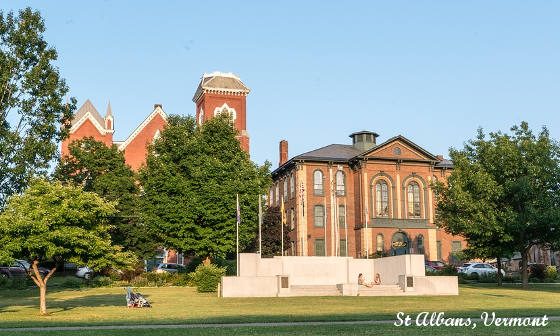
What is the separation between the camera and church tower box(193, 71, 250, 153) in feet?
250

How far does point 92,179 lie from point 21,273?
9.68 metres

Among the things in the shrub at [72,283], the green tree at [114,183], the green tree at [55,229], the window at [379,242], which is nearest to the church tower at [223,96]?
the window at [379,242]

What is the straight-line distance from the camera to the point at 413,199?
65312mm

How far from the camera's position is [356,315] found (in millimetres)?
19938

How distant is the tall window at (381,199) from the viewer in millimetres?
63416

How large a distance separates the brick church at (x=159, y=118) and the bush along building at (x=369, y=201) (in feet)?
39.8

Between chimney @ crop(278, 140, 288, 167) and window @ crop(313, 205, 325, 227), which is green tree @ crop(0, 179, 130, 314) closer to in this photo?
window @ crop(313, 205, 325, 227)

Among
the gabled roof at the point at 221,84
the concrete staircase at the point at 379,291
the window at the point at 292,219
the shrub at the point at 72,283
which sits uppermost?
the gabled roof at the point at 221,84

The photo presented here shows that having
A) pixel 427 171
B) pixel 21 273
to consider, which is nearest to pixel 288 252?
pixel 427 171

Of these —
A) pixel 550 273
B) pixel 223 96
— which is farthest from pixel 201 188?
pixel 223 96

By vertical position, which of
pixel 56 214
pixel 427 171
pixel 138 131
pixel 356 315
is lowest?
pixel 356 315

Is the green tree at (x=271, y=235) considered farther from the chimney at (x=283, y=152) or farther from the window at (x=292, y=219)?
the chimney at (x=283, y=152)

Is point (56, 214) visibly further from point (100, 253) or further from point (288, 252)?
point (288, 252)

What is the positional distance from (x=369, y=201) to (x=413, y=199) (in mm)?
5592
